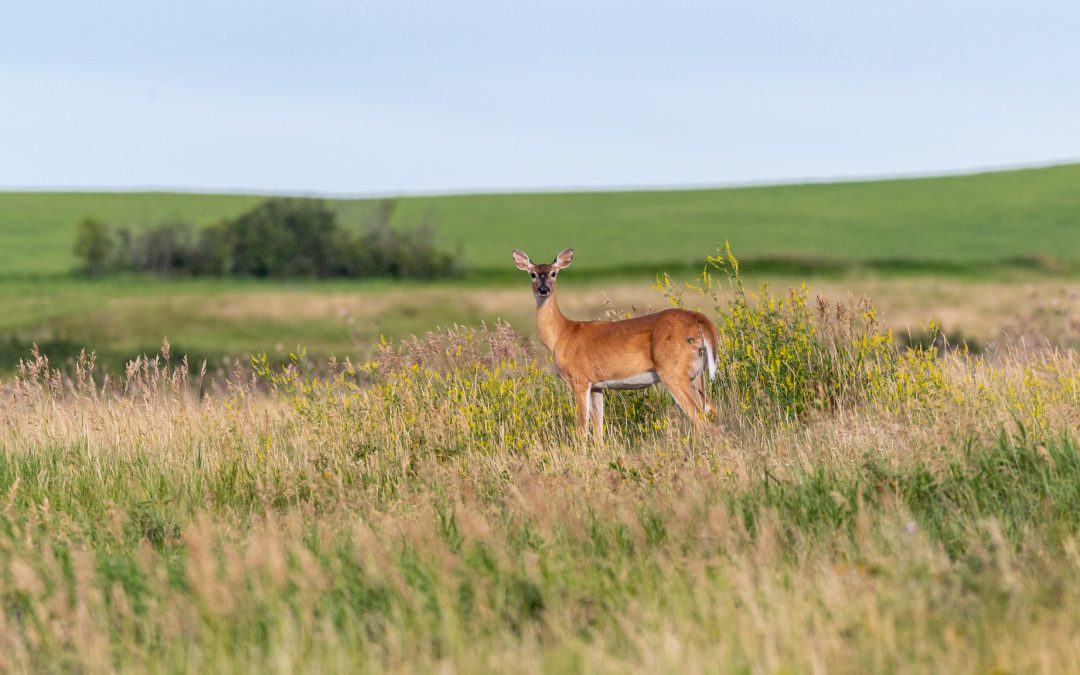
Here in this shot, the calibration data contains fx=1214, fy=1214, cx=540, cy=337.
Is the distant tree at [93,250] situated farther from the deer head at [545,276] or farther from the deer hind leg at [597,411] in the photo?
the deer hind leg at [597,411]

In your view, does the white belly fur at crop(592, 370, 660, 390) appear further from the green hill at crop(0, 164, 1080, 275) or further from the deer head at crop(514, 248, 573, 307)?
the green hill at crop(0, 164, 1080, 275)

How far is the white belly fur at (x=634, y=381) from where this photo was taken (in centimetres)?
963

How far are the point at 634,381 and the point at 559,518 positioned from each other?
11.6 feet

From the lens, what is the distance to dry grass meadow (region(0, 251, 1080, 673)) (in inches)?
177

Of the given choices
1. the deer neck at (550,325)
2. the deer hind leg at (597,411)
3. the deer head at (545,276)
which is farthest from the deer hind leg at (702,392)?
the deer head at (545,276)

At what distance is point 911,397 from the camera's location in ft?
30.0

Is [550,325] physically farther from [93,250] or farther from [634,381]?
[93,250]

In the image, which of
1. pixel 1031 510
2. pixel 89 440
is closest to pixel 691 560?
pixel 1031 510

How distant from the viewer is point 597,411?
9.78m

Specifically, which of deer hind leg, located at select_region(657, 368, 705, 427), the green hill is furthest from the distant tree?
deer hind leg, located at select_region(657, 368, 705, 427)

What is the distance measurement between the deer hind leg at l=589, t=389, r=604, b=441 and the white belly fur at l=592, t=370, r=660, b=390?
0.58 feet

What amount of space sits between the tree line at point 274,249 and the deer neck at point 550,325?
50.1 metres

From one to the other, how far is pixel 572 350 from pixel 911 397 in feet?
8.82

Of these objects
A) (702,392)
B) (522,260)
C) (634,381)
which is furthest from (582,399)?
(522,260)
